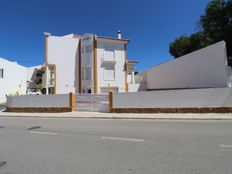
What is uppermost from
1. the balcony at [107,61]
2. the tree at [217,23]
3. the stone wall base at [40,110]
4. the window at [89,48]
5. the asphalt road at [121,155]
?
the tree at [217,23]

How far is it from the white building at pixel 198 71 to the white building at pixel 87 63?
5933 millimetres

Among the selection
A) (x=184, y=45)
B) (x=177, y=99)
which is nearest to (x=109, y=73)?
(x=177, y=99)

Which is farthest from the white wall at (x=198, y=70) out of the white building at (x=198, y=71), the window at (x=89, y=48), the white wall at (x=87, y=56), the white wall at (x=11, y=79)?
the white wall at (x=11, y=79)

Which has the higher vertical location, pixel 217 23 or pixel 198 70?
pixel 217 23

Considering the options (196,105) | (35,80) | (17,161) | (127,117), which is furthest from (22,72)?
(17,161)

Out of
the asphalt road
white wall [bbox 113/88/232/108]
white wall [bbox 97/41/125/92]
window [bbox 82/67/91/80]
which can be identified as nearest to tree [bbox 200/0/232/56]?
white wall [bbox 97/41/125/92]

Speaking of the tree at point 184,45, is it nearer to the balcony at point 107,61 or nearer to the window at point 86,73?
the balcony at point 107,61

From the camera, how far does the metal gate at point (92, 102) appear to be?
17.2 m

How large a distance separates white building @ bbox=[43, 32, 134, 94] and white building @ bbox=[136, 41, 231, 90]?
5.93 meters

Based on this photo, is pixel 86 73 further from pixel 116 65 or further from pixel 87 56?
pixel 116 65

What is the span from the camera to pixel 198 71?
19.6m

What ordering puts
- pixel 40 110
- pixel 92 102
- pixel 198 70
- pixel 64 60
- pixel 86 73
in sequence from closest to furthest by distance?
pixel 92 102 < pixel 40 110 < pixel 198 70 < pixel 64 60 < pixel 86 73

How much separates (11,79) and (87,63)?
816 inches

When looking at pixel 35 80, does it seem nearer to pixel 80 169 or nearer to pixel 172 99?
pixel 172 99
